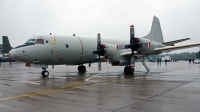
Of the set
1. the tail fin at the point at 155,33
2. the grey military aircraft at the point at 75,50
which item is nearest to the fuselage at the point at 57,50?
the grey military aircraft at the point at 75,50

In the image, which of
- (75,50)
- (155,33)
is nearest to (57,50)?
(75,50)

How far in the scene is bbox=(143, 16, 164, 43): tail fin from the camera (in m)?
23.9

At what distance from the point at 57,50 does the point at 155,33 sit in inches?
516

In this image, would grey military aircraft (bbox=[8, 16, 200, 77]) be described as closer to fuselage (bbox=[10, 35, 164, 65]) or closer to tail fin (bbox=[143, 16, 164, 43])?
fuselage (bbox=[10, 35, 164, 65])

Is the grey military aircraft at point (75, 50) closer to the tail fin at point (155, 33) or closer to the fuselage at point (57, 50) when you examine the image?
the fuselage at point (57, 50)

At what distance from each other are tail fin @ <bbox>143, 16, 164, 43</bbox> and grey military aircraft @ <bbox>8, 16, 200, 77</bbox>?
3.19 metres

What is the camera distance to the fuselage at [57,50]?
15364mm

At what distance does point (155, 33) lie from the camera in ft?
78.7

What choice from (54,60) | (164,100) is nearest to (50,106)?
(164,100)

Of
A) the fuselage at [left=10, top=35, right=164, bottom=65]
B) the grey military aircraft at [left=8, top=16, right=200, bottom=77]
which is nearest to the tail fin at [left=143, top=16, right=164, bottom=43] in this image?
the grey military aircraft at [left=8, top=16, right=200, bottom=77]

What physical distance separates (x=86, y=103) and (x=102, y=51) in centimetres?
1223

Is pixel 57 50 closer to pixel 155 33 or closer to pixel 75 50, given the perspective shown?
pixel 75 50

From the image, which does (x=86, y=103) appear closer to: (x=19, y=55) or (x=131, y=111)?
(x=131, y=111)

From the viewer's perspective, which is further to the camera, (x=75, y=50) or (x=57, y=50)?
(x=75, y=50)
